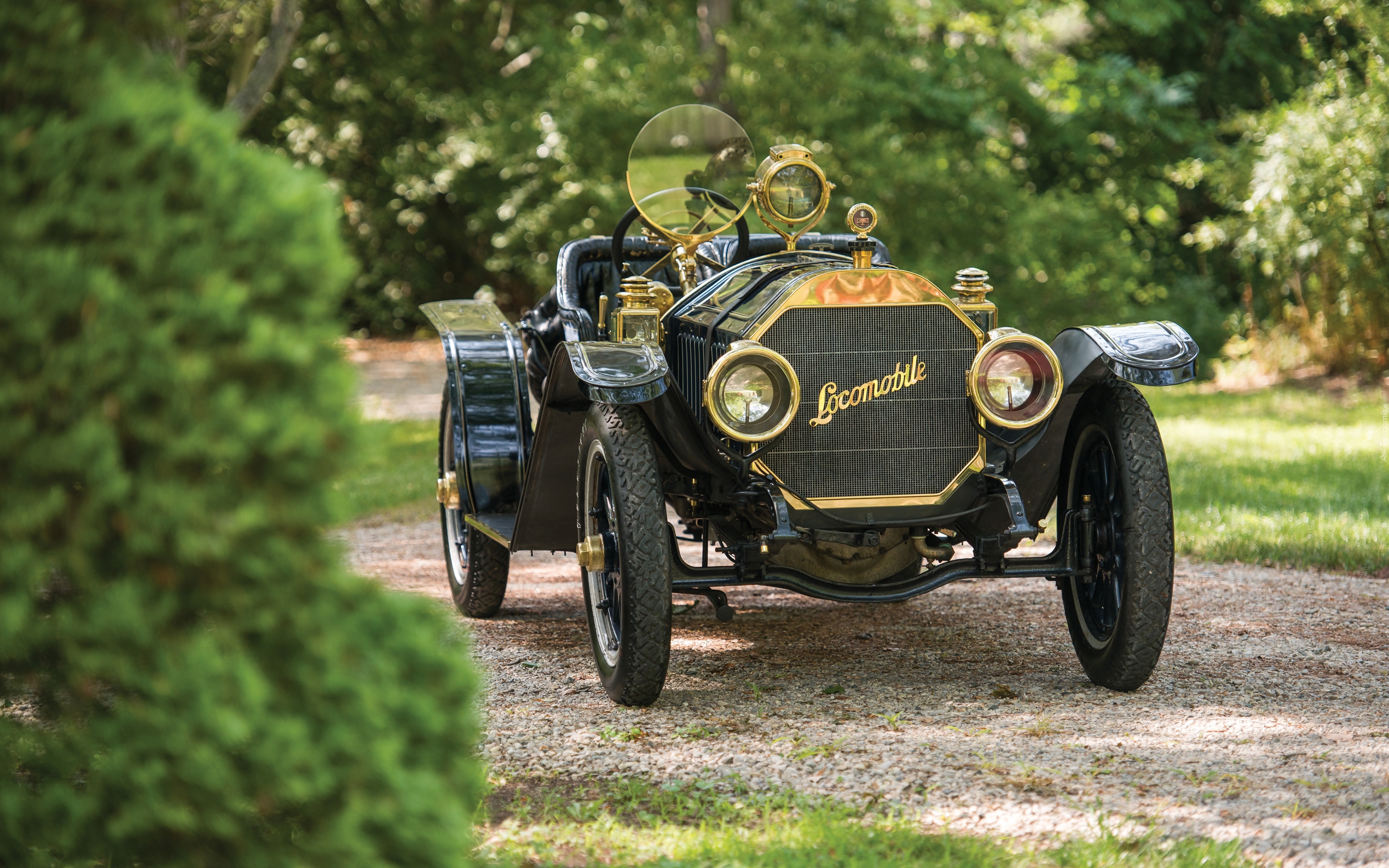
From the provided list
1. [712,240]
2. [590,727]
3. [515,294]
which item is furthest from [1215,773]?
[515,294]

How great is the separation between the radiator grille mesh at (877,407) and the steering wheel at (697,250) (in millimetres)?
1273

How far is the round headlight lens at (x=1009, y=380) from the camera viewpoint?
414 cm

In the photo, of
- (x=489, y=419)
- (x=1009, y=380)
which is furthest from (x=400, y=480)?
(x=1009, y=380)

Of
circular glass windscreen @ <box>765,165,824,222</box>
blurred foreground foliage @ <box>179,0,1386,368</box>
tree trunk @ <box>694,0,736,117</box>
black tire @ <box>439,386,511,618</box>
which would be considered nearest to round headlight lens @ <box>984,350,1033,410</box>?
circular glass windscreen @ <box>765,165,824,222</box>

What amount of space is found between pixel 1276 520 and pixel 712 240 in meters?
3.62

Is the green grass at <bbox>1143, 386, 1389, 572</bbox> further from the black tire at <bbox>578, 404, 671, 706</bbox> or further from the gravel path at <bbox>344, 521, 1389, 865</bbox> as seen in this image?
the black tire at <bbox>578, 404, 671, 706</bbox>

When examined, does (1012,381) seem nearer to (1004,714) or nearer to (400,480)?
(1004,714)

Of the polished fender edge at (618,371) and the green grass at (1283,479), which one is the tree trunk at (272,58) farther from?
the green grass at (1283,479)

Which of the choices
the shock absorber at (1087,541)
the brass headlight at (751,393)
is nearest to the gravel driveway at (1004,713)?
the shock absorber at (1087,541)

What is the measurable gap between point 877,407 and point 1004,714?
1079 millimetres

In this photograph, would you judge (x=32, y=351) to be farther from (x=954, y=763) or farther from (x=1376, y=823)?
(x=1376, y=823)

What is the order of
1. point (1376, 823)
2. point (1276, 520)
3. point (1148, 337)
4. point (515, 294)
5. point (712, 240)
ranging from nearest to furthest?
1. point (1376, 823)
2. point (1148, 337)
3. point (712, 240)
4. point (1276, 520)
5. point (515, 294)

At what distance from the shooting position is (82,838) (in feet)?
6.84

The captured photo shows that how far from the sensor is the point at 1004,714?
396cm
